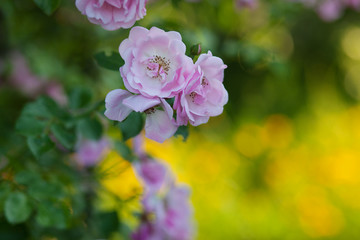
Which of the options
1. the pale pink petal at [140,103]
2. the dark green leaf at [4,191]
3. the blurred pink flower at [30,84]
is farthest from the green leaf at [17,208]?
the blurred pink flower at [30,84]

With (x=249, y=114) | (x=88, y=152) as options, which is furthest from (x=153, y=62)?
(x=249, y=114)

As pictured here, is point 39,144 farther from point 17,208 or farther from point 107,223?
point 107,223

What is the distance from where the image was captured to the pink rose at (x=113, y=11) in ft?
1.94

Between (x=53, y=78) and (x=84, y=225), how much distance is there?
0.51 m

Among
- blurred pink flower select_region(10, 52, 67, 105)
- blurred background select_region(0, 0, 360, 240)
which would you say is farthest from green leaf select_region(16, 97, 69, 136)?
blurred pink flower select_region(10, 52, 67, 105)

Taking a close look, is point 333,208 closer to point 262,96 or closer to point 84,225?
point 262,96

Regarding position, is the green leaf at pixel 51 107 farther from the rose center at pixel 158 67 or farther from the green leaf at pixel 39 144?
Result: the rose center at pixel 158 67

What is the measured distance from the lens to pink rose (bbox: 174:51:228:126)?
0.55m

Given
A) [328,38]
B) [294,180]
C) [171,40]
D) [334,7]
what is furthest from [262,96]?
[171,40]

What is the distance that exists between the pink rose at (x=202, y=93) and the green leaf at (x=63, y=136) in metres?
0.34

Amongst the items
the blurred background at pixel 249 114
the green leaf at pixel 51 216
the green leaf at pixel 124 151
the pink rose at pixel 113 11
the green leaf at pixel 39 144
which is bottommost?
the blurred background at pixel 249 114

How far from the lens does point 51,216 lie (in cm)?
79

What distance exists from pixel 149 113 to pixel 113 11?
151 mm

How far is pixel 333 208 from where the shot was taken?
271 centimetres
